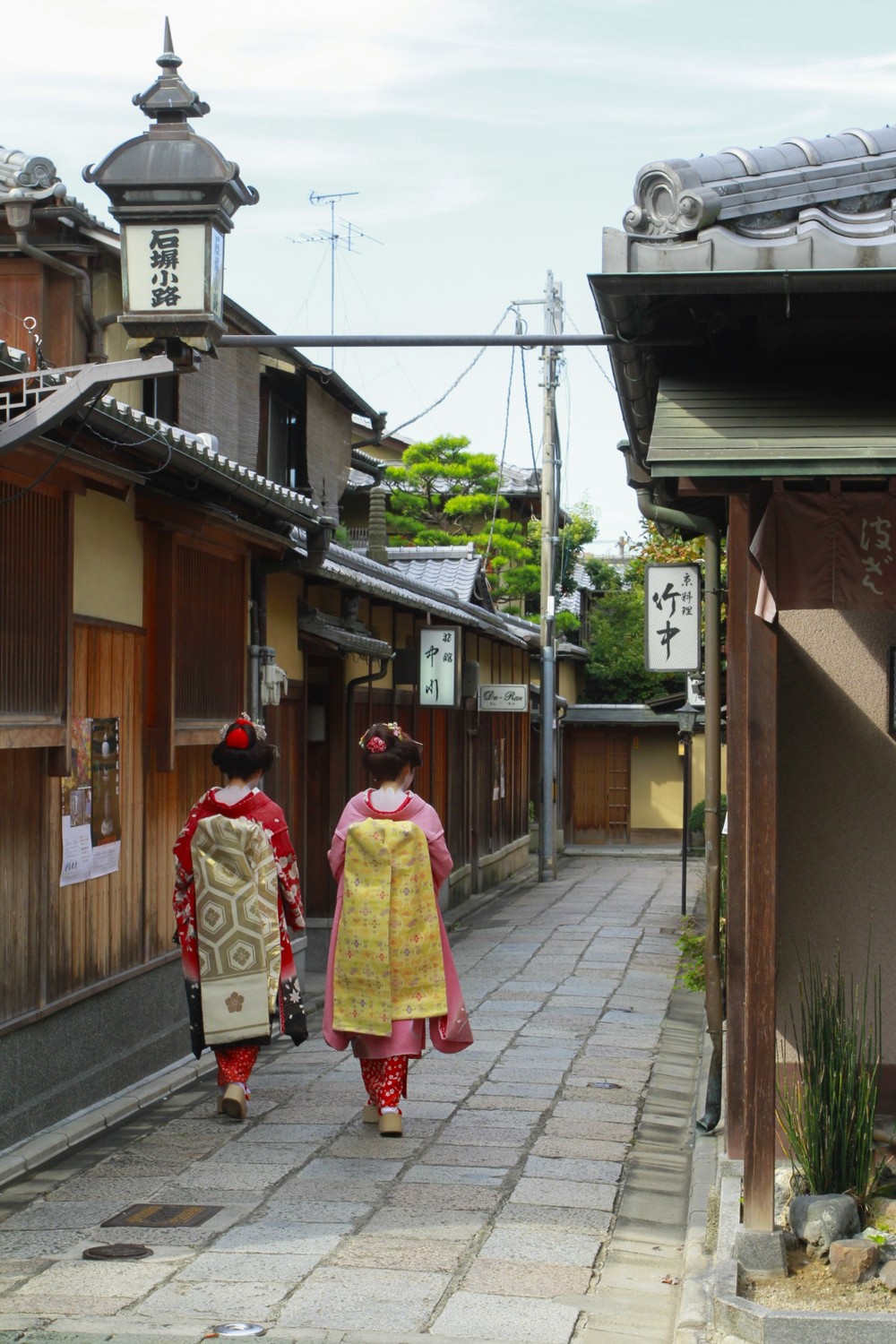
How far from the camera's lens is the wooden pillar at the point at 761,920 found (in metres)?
5.77

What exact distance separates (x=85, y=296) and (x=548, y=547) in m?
16.7

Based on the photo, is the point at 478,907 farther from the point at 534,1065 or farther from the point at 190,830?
the point at 190,830

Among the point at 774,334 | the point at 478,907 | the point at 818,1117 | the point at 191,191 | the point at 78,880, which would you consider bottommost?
the point at 478,907

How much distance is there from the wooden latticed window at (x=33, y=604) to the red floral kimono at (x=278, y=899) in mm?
1156

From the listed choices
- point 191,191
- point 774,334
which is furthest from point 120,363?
point 774,334

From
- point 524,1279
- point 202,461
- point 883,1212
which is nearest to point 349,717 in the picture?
point 202,461

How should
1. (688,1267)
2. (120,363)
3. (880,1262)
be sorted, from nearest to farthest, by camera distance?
(880,1262) → (688,1267) → (120,363)

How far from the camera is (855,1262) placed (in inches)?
218

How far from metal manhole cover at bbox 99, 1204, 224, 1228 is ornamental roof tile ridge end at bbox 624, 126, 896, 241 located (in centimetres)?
475

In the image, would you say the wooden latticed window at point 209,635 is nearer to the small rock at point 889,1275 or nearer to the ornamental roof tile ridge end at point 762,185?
the ornamental roof tile ridge end at point 762,185

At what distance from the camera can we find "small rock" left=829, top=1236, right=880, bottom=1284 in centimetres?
553

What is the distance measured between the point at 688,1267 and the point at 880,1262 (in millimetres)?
854

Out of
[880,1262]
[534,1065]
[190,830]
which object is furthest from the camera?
[534,1065]

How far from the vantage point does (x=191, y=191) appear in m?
6.86
